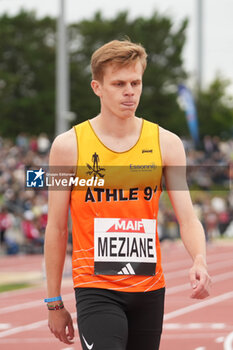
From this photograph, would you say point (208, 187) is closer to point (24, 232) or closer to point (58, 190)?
point (24, 232)

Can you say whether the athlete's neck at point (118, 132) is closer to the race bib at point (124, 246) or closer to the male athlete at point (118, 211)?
the male athlete at point (118, 211)

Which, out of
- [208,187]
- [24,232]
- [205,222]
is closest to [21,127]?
[208,187]

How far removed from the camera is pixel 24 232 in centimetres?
2755

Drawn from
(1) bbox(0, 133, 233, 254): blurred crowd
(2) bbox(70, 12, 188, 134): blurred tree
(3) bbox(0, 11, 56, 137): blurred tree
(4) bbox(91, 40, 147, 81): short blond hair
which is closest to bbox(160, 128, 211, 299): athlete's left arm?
(4) bbox(91, 40, 147, 81): short blond hair

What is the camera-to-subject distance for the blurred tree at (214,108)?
67250mm

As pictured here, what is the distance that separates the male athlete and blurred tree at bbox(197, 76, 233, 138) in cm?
6331

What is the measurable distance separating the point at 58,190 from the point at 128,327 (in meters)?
0.70

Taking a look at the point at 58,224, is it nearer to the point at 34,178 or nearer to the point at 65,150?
the point at 65,150

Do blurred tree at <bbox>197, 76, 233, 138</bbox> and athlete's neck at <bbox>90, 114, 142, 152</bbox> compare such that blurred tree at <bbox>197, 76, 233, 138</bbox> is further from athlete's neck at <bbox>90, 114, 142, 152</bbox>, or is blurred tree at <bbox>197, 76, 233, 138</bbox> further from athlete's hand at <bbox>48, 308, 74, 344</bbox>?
athlete's hand at <bbox>48, 308, 74, 344</bbox>

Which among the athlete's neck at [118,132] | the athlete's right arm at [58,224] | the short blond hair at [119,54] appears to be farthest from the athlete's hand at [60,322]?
the short blond hair at [119,54]

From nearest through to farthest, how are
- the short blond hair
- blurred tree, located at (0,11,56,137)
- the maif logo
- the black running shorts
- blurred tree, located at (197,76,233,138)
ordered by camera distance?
the black running shorts < the short blond hair < the maif logo < blurred tree, located at (0,11,56,137) < blurred tree, located at (197,76,233,138)

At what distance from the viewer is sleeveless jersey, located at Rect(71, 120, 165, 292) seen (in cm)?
415

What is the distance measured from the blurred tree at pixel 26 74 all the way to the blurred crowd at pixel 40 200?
21.0m

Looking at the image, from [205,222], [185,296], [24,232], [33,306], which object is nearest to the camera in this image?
[33,306]
